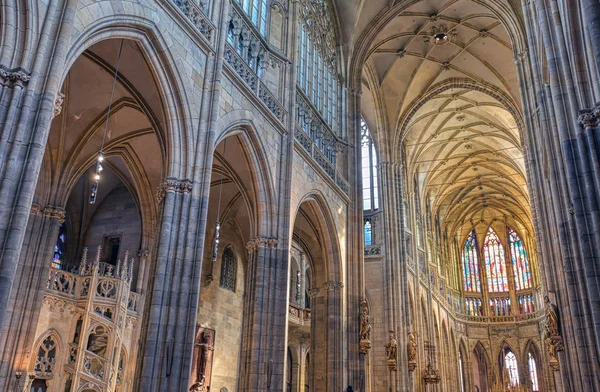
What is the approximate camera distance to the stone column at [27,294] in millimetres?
12672

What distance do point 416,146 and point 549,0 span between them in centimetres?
2236

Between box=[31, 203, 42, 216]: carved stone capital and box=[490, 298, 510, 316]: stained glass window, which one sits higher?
box=[490, 298, 510, 316]: stained glass window

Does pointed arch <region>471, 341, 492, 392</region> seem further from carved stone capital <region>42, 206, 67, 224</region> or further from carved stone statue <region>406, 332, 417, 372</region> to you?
carved stone capital <region>42, 206, 67, 224</region>

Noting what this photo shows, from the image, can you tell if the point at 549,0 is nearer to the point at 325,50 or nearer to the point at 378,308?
the point at 325,50

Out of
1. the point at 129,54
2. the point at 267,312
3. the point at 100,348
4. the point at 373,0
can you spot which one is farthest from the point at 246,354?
the point at 373,0

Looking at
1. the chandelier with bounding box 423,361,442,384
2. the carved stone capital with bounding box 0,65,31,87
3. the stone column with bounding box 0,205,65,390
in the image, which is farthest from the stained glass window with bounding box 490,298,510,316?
the carved stone capital with bounding box 0,65,31,87

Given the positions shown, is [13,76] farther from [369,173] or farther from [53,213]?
[369,173]

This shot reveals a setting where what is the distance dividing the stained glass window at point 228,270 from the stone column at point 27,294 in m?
8.27

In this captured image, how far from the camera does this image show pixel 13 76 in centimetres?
736

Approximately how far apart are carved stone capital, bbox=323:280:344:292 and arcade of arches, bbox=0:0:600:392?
0.25 feet

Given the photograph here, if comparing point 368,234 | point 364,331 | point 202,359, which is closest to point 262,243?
point 364,331

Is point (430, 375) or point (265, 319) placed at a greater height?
point (430, 375)

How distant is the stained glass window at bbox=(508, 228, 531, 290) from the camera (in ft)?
152

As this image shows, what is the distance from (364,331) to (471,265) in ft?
109
